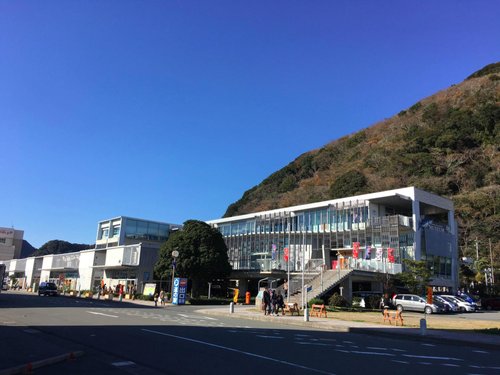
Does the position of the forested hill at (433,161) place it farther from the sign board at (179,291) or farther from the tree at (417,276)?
the sign board at (179,291)

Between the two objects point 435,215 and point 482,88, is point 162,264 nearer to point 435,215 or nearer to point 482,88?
point 435,215

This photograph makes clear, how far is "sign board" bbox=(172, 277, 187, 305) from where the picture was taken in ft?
122

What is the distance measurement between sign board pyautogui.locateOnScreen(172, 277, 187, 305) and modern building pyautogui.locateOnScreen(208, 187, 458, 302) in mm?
9600

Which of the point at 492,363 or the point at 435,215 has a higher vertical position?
the point at 435,215

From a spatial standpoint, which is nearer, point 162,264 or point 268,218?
point 162,264

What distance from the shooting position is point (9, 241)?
365 ft

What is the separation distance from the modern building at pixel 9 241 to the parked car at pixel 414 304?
9235cm

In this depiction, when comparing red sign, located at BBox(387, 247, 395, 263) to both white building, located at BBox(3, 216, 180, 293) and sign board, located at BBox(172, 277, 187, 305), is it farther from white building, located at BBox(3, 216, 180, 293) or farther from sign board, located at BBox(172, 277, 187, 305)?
white building, located at BBox(3, 216, 180, 293)

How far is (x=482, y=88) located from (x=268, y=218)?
232 feet

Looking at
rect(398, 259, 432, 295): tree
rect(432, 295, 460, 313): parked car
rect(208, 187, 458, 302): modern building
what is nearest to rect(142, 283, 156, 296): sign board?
rect(208, 187, 458, 302): modern building

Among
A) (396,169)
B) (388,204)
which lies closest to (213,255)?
(388,204)

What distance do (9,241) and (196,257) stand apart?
89310 mm

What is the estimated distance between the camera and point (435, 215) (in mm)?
53906

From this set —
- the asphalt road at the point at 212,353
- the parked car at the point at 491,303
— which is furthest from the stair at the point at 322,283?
the asphalt road at the point at 212,353
